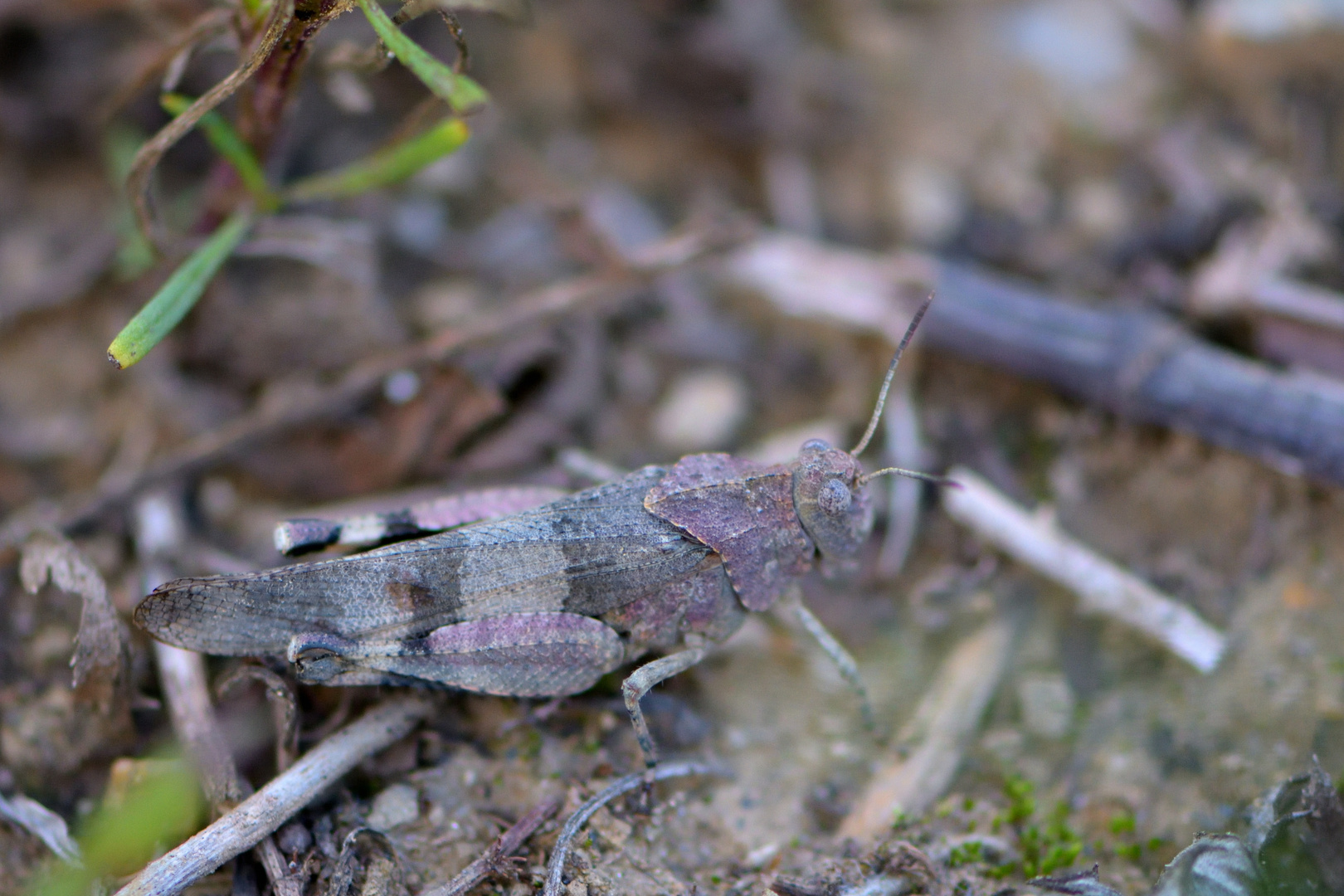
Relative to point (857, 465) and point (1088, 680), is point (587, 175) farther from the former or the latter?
point (1088, 680)

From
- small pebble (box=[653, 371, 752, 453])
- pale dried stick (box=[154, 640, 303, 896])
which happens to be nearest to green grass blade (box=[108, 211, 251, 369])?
pale dried stick (box=[154, 640, 303, 896])

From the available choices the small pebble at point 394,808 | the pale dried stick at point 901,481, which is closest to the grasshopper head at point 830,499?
the pale dried stick at point 901,481

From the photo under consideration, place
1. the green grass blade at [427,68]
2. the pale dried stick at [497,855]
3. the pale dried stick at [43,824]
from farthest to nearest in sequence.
A: the pale dried stick at [43,824] → the pale dried stick at [497,855] → the green grass blade at [427,68]

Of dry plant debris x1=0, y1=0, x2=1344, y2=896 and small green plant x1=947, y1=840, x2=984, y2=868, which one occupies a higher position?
dry plant debris x1=0, y1=0, x2=1344, y2=896

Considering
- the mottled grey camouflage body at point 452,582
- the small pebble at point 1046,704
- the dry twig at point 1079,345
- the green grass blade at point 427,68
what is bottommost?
the small pebble at point 1046,704

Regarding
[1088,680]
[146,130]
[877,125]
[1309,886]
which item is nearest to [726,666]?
[1088,680]

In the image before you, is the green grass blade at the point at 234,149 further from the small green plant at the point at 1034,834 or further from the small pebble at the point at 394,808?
the small green plant at the point at 1034,834

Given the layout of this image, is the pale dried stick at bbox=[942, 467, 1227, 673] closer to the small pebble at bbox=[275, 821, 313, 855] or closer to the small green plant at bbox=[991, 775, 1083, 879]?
Answer: the small green plant at bbox=[991, 775, 1083, 879]

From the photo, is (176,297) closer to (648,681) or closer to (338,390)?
(338,390)
